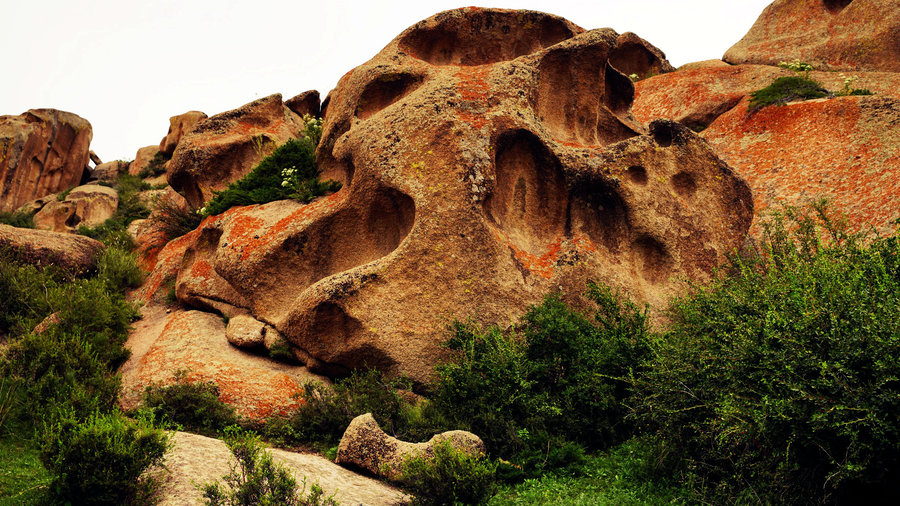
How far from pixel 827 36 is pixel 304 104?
57.3ft

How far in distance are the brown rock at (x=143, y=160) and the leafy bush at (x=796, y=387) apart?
3282 cm

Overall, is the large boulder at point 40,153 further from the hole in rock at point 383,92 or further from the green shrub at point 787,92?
the green shrub at point 787,92

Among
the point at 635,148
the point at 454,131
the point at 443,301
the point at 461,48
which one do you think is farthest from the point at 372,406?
the point at 461,48

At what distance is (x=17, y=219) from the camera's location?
26.1 meters

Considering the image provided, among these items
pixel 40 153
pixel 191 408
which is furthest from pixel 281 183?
pixel 40 153

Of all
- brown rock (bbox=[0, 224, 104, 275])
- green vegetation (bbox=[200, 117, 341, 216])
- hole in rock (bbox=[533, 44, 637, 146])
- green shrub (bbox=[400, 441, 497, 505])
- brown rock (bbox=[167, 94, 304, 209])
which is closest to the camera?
green shrub (bbox=[400, 441, 497, 505])

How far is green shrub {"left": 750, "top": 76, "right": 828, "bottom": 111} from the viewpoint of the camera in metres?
17.2

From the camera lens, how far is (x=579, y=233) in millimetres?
11719

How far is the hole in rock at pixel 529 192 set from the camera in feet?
37.4

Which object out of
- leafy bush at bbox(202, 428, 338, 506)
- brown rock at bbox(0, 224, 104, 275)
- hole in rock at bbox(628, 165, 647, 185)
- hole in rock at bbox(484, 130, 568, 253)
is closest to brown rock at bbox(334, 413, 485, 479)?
leafy bush at bbox(202, 428, 338, 506)

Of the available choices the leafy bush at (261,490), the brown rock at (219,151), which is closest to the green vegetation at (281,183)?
the brown rock at (219,151)

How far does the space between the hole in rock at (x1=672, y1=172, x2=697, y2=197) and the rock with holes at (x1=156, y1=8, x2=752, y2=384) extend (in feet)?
0.15

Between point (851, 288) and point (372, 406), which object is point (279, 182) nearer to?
point (372, 406)

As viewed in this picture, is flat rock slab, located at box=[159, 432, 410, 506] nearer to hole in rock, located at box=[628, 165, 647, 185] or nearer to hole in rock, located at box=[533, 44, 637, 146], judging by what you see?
hole in rock, located at box=[628, 165, 647, 185]
